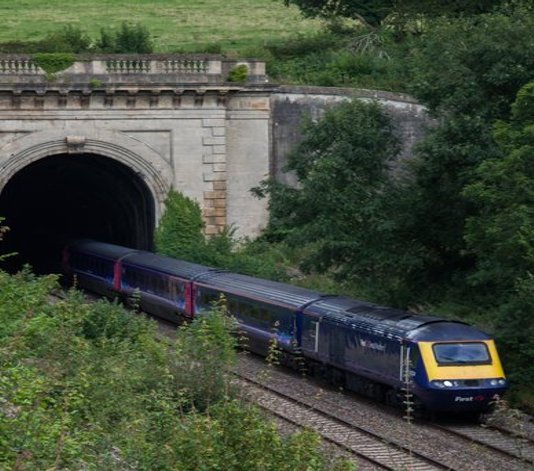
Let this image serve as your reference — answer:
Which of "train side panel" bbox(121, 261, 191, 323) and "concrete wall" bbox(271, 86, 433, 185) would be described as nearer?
"train side panel" bbox(121, 261, 191, 323)

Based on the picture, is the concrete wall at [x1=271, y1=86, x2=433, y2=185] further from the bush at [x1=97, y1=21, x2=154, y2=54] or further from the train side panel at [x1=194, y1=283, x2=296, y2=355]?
the train side panel at [x1=194, y1=283, x2=296, y2=355]

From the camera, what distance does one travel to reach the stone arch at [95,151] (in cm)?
4394

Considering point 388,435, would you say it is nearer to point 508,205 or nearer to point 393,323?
point 393,323

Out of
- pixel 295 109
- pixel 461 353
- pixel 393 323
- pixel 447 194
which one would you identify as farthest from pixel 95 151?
pixel 461 353

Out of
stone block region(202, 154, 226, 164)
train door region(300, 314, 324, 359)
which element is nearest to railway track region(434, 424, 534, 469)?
train door region(300, 314, 324, 359)

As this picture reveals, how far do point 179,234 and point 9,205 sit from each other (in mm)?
14335

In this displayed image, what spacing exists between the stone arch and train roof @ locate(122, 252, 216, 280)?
3.25m

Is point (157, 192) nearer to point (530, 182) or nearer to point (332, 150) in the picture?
point (332, 150)

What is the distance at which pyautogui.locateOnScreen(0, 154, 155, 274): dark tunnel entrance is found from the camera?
4909 cm

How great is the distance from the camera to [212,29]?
71.6 metres

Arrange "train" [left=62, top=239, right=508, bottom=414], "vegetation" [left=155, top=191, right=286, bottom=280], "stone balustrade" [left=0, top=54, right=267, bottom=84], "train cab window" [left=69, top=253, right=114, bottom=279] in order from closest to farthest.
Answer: "train" [left=62, top=239, right=508, bottom=414] → "vegetation" [left=155, top=191, right=286, bottom=280] → "stone balustrade" [left=0, top=54, right=267, bottom=84] → "train cab window" [left=69, top=253, right=114, bottom=279]

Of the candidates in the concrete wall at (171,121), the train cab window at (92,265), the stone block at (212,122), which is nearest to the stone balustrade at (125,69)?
the concrete wall at (171,121)

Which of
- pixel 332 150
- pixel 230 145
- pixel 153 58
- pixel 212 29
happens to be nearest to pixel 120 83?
pixel 153 58

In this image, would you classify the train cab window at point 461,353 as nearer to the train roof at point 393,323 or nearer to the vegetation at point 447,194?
the train roof at point 393,323
